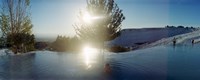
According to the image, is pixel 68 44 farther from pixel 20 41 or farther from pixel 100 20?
pixel 100 20

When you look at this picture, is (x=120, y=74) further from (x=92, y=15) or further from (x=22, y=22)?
(x=22, y=22)

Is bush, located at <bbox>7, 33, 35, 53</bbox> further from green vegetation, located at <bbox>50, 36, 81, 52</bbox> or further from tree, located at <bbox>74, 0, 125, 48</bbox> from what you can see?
tree, located at <bbox>74, 0, 125, 48</bbox>

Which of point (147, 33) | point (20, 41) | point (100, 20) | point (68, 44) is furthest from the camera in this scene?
point (147, 33)

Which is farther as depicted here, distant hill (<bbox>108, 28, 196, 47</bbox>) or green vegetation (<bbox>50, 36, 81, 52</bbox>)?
distant hill (<bbox>108, 28, 196, 47</bbox>)

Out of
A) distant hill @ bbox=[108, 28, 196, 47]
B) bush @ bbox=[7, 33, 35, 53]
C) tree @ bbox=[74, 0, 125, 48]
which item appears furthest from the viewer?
distant hill @ bbox=[108, 28, 196, 47]

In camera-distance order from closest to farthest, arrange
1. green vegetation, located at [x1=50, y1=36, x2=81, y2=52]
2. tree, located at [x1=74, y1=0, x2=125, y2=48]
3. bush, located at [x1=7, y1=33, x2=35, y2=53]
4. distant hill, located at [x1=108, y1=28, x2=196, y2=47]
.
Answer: tree, located at [x1=74, y1=0, x2=125, y2=48]
bush, located at [x1=7, y1=33, x2=35, y2=53]
green vegetation, located at [x1=50, y1=36, x2=81, y2=52]
distant hill, located at [x1=108, y1=28, x2=196, y2=47]

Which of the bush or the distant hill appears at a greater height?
the distant hill

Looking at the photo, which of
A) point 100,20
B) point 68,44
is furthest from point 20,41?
point 100,20

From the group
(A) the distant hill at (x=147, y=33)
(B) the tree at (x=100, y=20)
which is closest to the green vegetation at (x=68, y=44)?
(B) the tree at (x=100, y=20)

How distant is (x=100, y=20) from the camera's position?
682 inches

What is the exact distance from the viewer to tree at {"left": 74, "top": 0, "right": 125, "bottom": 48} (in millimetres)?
17375

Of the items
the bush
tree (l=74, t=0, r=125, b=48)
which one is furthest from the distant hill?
tree (l=74, t=0, r=125, b=48)

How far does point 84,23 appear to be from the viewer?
1823 centimetres

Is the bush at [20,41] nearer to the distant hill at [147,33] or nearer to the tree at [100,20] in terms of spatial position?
the tree at [100,20]
